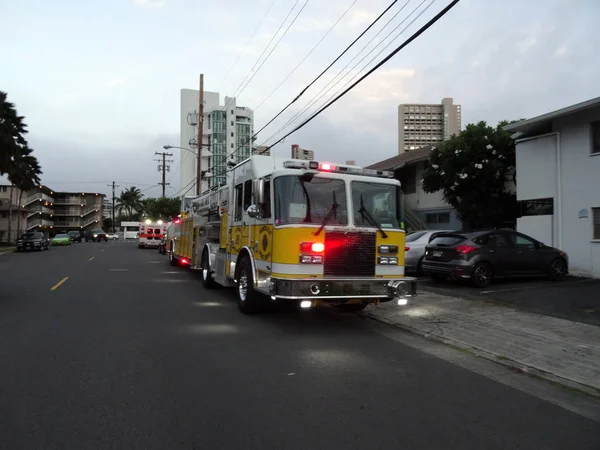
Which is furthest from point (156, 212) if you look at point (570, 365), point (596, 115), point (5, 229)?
point (570, 365)

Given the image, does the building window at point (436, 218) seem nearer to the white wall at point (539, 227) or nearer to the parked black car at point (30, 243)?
the white wall at point (539, 227)

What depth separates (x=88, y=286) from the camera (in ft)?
43.2

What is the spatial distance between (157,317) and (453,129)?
38964 millimetres

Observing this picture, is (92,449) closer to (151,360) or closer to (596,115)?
(151,360)

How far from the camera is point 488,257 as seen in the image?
1190 cm

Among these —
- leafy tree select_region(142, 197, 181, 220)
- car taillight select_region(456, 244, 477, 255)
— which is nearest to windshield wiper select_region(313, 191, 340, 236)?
car taillight select_region(456, 244, 477, 255)

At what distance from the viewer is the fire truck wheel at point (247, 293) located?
8797 mm

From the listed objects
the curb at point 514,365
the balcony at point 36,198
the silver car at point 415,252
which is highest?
the balcony at point 36,198

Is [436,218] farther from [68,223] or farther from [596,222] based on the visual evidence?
[68,223]

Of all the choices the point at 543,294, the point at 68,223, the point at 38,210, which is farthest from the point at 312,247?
the point at 68,223

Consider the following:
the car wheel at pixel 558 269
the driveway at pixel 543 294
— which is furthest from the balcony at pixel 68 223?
the car wheel at pixel 558 269

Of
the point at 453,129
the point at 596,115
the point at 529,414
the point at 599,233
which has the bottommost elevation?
the point at 529,414

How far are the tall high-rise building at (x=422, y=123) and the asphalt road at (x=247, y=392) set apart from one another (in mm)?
35829

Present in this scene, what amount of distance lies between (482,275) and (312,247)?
6337mm
